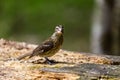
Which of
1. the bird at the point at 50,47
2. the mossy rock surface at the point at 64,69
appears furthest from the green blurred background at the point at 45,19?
the bird at the point at 50,47

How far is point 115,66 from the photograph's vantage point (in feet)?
22.9

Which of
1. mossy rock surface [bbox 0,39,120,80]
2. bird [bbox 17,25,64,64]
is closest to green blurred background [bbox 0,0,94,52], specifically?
mossy rock surface [bbox 0,39,120,80]

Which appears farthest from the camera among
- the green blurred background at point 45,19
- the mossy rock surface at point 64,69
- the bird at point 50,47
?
the green blurred background at point 45,19

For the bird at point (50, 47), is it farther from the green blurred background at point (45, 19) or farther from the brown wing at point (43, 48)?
the green blurred background at point (45, 19)

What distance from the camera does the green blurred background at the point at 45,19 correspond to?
17.3 meters

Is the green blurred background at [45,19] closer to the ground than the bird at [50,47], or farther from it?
farther from it

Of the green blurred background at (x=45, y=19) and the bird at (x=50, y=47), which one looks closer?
the bird at (x=50, y=47)

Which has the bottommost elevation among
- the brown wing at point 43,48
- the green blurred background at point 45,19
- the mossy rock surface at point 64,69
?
the mossy rock surface at point 64,69

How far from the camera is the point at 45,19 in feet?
59.3

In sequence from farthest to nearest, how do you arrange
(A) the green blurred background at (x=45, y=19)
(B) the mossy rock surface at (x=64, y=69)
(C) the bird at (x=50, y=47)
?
(A) the green blurred background at (x=45, y=19), (C) the bird at (x=50, y=47), (B) the mossy rock surface at (x=64, y=69)

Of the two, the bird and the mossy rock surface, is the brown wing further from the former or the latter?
the mossy rock surface

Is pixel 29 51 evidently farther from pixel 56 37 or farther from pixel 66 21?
pixel 66 21

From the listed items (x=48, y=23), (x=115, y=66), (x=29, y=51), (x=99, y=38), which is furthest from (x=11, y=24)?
(x=115, y=66)

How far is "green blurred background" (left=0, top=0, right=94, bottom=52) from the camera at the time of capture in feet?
56.8
